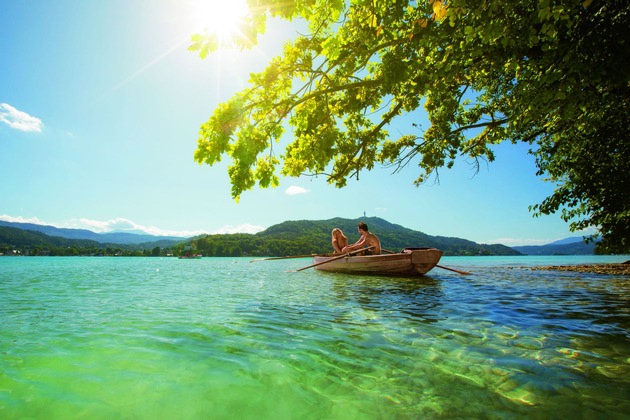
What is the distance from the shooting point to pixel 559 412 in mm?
2711

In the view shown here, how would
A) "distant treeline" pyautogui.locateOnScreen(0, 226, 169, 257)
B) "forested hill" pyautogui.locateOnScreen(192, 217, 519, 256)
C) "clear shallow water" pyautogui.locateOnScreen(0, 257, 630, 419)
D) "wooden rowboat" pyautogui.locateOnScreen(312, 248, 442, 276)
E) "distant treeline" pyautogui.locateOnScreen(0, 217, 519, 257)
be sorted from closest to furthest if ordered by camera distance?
"clear shallow water" pyautogui.locateOnScreen(0, 257, 630, 419) → "wooden rowboat" pyautogui.locateOnScreen(312, 248, 442, 276) → "forested hill" pyautogui.locateOnScreen(192, 217, 519, 256) → "distant treeline" pyautogui.locateOnScreen(0, 217, 519, 257) → "distant treeline" pyautogui.locateOnScreen(0, 226, 169, 257)

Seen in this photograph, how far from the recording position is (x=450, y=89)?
38.5 feet

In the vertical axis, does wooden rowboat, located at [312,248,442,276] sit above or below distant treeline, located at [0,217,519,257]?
below

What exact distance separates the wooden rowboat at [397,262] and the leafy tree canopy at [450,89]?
388 cm

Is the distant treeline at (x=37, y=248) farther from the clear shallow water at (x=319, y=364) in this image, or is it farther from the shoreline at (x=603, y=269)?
the clear shallow water at (x=319, y=364)

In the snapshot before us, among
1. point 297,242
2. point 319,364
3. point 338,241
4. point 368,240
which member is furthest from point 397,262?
point 297,242

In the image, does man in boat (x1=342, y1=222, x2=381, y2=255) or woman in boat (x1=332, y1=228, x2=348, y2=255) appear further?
woman in boat (x1=332, y1=228, x2=348, y2=255)

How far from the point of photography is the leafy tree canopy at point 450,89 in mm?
5633

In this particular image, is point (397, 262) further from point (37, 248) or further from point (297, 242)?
point (37, 248)

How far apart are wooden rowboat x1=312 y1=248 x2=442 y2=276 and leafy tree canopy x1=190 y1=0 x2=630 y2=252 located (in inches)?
153

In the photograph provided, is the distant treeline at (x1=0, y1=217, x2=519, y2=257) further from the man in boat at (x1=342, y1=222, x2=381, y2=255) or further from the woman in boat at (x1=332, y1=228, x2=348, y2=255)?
the man in boat at (x1=342, y1=222, x2=381, y2=255)

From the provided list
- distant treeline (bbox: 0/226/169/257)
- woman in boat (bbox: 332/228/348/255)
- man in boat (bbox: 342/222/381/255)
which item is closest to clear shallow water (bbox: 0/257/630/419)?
man in boat (bbox: 342/222/381/255)

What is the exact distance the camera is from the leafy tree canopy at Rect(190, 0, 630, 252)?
18.5 feet

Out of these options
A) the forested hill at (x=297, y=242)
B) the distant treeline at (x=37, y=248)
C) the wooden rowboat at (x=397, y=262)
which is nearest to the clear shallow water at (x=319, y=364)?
the wooden rowboat at (x=397, y=262)
